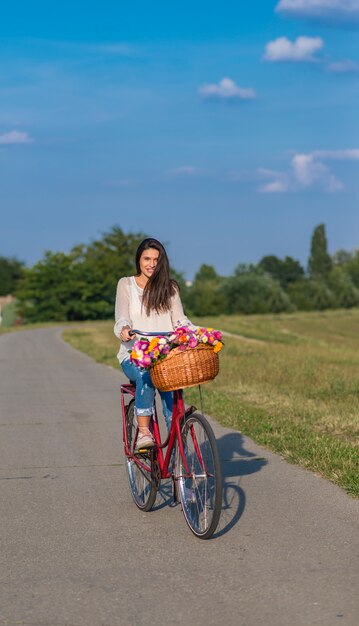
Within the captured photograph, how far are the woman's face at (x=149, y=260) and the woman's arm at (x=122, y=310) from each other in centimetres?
16

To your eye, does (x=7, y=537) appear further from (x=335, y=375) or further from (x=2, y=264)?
(x=2, y=264)

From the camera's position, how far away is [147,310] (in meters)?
6.77

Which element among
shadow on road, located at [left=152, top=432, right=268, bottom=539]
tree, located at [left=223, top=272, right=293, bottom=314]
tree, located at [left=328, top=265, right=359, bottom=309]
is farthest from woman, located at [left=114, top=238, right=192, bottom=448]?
tree, located at [left=328, top=265, right=359, bottom=309]

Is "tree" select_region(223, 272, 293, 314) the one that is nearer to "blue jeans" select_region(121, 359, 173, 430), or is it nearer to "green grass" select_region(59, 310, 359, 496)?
"green grass" select_region(59, 310, 359, 496)

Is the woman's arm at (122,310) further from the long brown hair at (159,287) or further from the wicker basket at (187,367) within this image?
the wicker basket at (187,367)

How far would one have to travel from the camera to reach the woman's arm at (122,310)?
6637 mm

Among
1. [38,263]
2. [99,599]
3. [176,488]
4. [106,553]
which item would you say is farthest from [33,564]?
[38,263]

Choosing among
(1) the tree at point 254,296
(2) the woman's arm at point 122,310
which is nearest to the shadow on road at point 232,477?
(2) the woman's arm at point 122,310

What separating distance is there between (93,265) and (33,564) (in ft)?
341

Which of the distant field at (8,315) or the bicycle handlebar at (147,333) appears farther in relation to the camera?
the distant field at (8,315)

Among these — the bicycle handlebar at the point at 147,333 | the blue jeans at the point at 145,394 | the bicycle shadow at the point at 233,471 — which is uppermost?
the bicycle handlebar at the point at 147,333

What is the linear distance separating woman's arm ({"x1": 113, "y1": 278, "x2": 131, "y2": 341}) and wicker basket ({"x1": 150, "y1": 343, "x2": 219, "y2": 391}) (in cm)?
62

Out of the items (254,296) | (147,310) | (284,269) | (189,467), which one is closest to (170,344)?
(147,310)

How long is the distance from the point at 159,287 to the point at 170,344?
706mm
